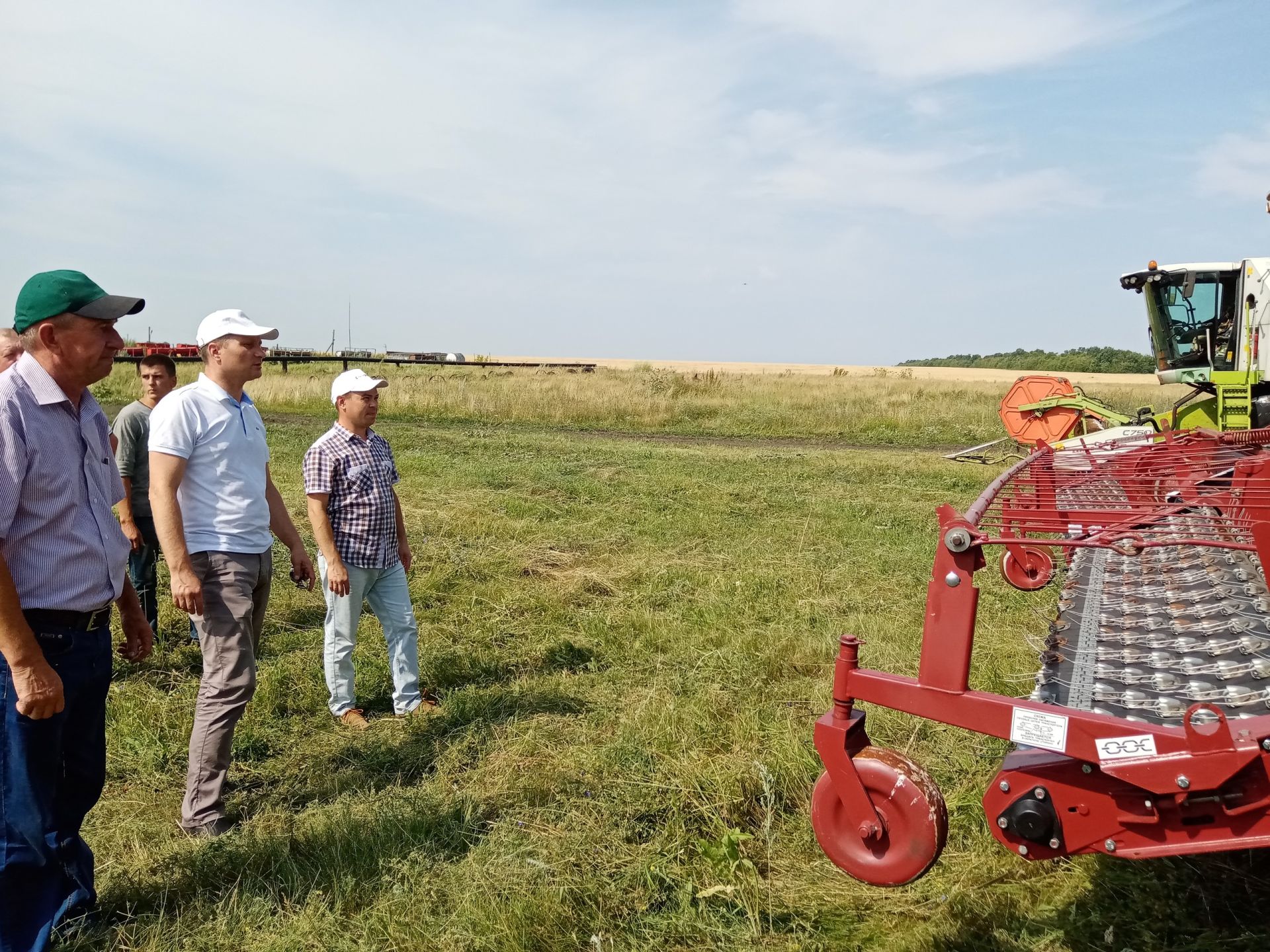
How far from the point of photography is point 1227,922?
9.37 ft

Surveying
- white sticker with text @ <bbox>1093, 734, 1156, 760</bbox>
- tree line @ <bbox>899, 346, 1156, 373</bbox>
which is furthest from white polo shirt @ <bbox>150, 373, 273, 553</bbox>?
tree line @ <bbox>899, 346, 1156, 373</bbox>

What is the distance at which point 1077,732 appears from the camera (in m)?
2.07

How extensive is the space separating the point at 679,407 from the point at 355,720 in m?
21.1

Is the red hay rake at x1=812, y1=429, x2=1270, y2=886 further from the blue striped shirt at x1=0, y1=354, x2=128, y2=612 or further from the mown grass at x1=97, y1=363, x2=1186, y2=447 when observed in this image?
the mown grass at x1=97, y1=363, x2=1186, y2=447

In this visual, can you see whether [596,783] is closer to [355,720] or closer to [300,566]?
[355,720]

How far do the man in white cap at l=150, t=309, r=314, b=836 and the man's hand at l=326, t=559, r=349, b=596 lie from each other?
56 centimetres

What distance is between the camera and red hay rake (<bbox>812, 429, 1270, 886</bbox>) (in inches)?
78.0

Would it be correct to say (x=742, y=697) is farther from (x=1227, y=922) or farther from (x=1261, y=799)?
(x=1261, y=799)

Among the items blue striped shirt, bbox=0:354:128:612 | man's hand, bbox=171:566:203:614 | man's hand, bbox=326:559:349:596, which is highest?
blue striped shirt, bbox=0:354:128:612

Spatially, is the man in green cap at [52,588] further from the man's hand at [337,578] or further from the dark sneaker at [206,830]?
the man's hand at [337,578]

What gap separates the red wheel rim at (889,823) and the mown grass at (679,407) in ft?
63.0

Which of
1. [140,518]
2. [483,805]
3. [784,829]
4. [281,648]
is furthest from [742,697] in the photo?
[140,518]

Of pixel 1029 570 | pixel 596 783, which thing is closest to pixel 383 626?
pixel 596 783

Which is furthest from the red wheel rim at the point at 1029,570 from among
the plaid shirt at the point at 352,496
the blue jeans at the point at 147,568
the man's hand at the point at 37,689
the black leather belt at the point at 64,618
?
the blue jeans at the point at 147,568
